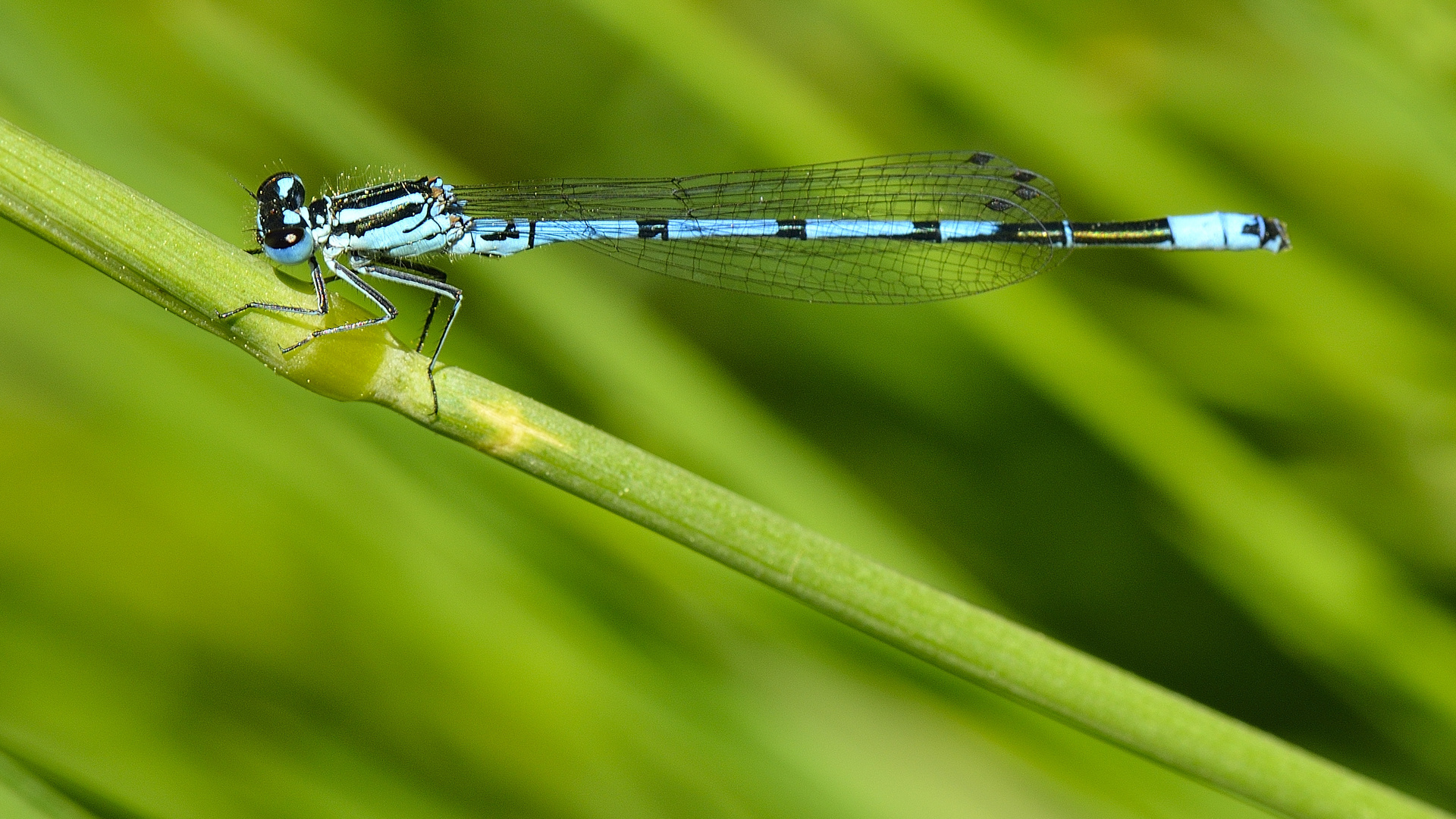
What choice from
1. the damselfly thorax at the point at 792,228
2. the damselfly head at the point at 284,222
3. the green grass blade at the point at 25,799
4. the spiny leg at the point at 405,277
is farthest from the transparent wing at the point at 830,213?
the green grass blade at the point at 25,799

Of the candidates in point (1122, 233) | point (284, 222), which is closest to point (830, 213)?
point (1122, 233)

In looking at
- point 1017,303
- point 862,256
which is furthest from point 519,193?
point 1017,303

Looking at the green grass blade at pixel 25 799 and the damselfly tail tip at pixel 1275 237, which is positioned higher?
the damselfly tail tip at pixel 1275 237

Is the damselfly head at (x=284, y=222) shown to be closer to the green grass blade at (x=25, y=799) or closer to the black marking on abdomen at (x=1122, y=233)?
the green grass blade at (x=25, y=799)

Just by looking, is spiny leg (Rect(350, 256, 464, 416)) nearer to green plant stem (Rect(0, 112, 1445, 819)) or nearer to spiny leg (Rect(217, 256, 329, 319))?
spiny leg (Rect(217, 256, 329, 319))

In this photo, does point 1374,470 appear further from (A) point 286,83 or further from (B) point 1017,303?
(A) point 286,83

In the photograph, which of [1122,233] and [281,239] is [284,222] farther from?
[1122,233]
